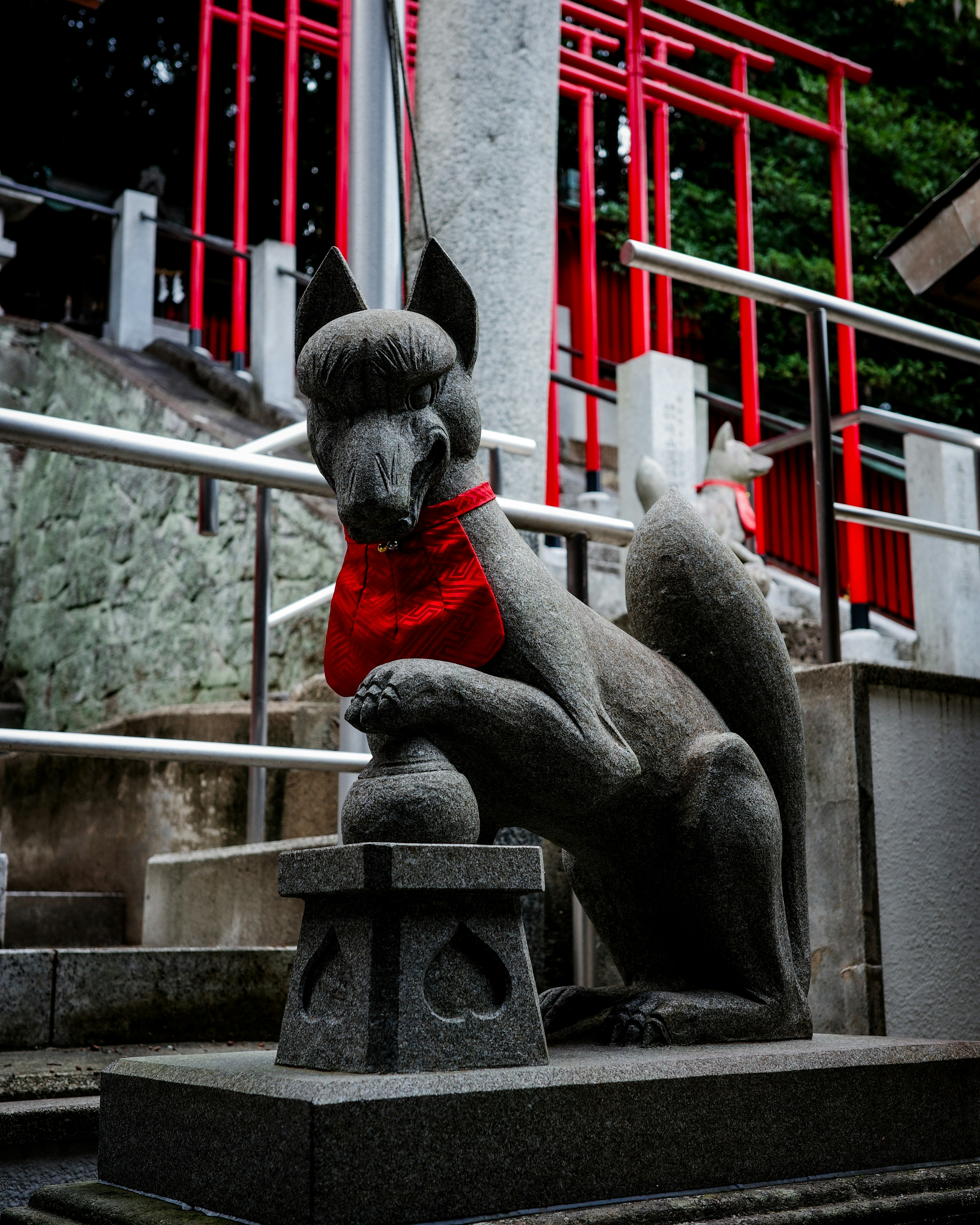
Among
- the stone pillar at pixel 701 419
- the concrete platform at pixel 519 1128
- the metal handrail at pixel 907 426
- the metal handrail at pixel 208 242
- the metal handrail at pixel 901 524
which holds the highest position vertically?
the metal handrail at pixel 208 242

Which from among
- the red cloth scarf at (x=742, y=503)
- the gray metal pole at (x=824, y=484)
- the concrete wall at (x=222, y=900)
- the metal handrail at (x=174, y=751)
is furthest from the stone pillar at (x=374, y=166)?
the red cloth scarf at (x=742, y=503)

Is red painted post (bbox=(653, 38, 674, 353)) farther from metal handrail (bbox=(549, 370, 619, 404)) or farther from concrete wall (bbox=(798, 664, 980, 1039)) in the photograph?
concrete wall (bbox=(798, 664, 980, 1039))

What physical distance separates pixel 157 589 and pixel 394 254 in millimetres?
3941

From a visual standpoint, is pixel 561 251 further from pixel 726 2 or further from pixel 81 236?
pixel 81 236

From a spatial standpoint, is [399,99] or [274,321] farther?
[274,321]

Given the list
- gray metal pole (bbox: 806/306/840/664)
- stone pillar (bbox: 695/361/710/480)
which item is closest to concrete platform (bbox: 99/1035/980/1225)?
gray metal pole (bbox: 806/306/840/664)

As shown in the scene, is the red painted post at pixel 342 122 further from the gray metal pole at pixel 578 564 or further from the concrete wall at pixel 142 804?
the gray metal pole at pixel 578 564

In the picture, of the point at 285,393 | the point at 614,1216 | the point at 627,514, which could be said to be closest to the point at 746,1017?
the point at 614,1216

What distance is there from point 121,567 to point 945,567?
4304mm

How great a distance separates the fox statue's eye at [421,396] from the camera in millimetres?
1739

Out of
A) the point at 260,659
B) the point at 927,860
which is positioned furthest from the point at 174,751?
the point at 927,860

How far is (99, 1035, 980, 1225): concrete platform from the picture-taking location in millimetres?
1410

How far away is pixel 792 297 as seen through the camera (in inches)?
125

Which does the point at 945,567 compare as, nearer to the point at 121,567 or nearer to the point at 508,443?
the point at 508,443
